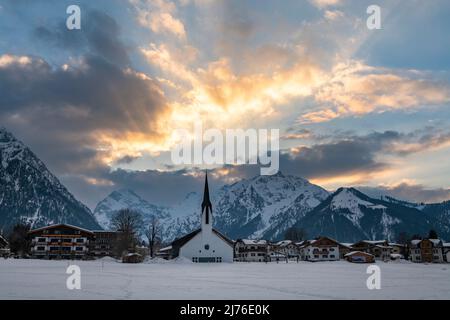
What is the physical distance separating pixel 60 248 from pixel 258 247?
253ft

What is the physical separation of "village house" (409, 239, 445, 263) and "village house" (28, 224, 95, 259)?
121 m

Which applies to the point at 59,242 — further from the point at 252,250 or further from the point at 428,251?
the point at 428,251

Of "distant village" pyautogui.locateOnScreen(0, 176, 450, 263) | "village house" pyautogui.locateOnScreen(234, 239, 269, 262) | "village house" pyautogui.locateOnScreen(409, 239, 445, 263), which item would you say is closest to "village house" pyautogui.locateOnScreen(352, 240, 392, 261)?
"distant village" pyautogui.locateOnScreen(0, 176, 450, 263)

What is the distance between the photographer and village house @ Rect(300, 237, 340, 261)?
155 metres

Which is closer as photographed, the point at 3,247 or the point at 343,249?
the point at 3,247

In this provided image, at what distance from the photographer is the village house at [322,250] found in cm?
15462

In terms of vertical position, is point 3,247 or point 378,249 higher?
point 3,247

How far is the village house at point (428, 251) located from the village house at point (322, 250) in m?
31.7

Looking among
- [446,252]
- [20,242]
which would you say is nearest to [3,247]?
[20,242]

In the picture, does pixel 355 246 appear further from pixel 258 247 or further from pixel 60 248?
pixel 60 248

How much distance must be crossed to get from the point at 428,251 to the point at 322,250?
40.2 m

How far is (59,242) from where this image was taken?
123062 mm
